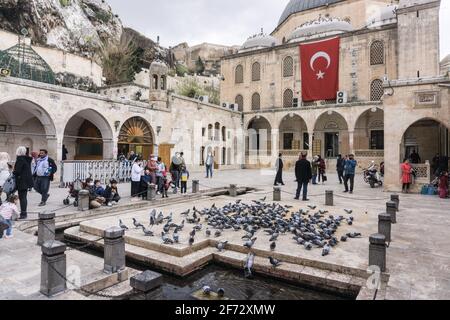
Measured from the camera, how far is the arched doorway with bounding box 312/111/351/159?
2573 centimetres

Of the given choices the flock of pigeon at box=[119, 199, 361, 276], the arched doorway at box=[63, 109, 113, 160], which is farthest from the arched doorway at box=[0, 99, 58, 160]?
the flock of pigeon at box=[119, 199, 361, 276]

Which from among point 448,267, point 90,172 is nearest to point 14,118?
point 90,172

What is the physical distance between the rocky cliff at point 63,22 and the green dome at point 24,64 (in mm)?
6977

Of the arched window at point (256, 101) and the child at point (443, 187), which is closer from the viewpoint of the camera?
the child at point (443, 187)

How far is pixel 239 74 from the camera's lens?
31.2 metres

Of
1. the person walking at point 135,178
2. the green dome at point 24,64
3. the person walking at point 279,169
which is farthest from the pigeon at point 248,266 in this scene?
the green dome at point 24,64

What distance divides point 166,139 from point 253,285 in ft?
51.5

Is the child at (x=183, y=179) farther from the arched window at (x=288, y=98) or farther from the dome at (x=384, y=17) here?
the dome at (x=384, y=17)

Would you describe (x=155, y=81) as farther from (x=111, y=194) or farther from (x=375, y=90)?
(x=375, y=90)

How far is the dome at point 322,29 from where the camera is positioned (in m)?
27.1

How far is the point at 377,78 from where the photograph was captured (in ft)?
81.3

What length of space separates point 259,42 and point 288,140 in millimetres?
11283

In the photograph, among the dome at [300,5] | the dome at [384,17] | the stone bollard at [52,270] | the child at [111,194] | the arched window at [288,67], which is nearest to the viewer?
the stone bollard at [52,270]

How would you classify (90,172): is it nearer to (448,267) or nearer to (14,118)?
(14,118)
